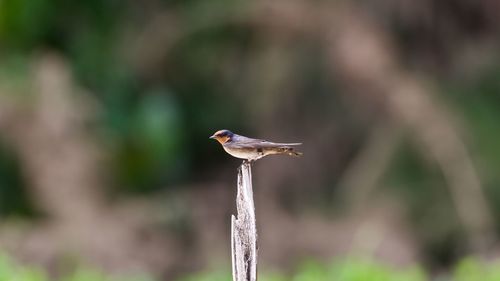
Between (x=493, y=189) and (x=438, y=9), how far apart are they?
2.19m

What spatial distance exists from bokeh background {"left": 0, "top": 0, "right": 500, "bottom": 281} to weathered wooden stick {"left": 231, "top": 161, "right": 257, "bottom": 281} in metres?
6.24

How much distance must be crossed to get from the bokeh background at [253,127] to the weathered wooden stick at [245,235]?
6.24 meters

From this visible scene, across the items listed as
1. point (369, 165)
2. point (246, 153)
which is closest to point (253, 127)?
point (369, 165)

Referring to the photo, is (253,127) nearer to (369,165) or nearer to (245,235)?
(369,165)

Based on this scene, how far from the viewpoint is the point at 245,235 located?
14.4 feet

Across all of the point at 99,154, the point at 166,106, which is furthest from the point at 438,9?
the point at 99,154

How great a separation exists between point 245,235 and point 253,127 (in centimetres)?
772

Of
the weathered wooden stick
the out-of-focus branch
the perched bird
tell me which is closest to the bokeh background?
the out-of-focus branch

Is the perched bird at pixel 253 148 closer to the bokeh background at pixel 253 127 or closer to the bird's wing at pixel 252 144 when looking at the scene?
the bird's wing at pixel 252 144

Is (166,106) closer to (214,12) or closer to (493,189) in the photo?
(214,12)

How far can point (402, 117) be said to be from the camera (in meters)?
11.9

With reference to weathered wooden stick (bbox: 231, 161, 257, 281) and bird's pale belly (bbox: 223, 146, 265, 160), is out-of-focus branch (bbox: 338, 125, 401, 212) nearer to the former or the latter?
weathered wooden stick (bbox: 231, 161, 257, 281)

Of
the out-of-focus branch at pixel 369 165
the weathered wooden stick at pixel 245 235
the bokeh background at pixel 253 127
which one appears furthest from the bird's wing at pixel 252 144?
the out-of-focus branch at pixel 369 165

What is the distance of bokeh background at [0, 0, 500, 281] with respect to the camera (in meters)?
11.0
